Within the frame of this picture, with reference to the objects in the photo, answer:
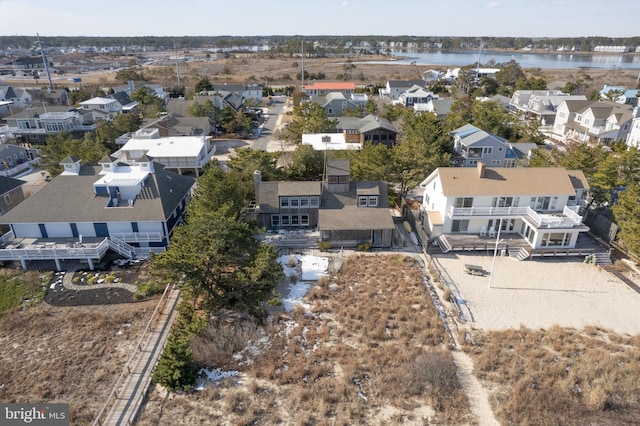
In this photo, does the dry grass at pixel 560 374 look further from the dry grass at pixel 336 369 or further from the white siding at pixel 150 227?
the white siding at pixel 150 227

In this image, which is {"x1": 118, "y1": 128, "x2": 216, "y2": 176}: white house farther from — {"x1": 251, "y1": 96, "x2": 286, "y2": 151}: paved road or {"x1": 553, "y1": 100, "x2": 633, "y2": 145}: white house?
{"x1": 553, "y1": 100, "x2": 633, "y2": 145}: white house

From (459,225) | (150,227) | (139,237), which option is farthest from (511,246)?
(139,237)

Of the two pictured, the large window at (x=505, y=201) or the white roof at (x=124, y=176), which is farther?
the large window at (x=505, y=201)

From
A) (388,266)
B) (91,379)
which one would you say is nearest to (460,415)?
(388,266)

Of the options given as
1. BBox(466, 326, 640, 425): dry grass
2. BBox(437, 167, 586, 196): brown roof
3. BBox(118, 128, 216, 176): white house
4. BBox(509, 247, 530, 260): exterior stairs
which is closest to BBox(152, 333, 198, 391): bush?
BBox(466, 326, 640, 425): dry grass

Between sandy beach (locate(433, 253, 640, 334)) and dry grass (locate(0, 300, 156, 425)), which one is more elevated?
sandy beach (locate(433, 253, 640, 334))

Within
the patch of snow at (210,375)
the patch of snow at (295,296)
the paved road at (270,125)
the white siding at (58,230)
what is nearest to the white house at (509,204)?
the patch of snow at (295,296)

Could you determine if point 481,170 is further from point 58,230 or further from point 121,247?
point 58,230
